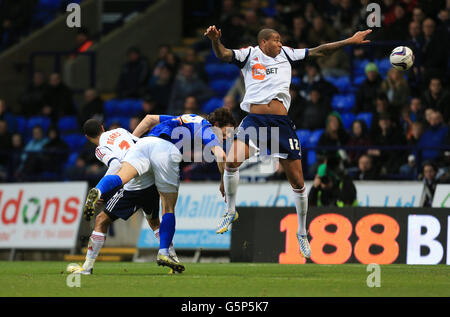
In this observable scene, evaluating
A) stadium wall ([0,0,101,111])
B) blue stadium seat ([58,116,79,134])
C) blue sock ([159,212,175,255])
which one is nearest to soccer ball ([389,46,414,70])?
blue sock ([159,212,175,255])

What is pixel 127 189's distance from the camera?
445 inches

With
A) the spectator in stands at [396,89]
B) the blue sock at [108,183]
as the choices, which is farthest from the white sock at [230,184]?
the spectator in stands at [396,89]

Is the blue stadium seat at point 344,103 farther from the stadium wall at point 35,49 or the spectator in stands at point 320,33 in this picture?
the stadium wall at point 35,49

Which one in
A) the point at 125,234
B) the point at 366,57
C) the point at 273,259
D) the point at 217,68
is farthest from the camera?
the point at 217,68

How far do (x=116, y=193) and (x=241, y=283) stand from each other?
2472 millimetres

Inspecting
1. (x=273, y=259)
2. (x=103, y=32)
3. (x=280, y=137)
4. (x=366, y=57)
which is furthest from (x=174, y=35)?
(x=280, y=137)

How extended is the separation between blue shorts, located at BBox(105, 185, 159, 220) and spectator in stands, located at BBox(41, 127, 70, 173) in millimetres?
9048

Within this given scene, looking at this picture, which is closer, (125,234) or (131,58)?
(125,234)

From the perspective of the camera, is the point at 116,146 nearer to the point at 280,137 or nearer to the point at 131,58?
the point at 280,137

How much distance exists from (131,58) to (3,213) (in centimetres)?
531

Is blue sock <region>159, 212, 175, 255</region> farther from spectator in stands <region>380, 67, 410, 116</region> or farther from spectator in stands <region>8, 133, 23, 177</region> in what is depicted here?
spectator in stands <region>8, 133, 23, 177</region>

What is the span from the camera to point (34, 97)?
22219mm

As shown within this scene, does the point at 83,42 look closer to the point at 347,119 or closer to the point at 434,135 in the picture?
the point at 347,119

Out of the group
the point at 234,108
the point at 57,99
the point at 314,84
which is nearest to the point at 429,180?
the point at 314,84
